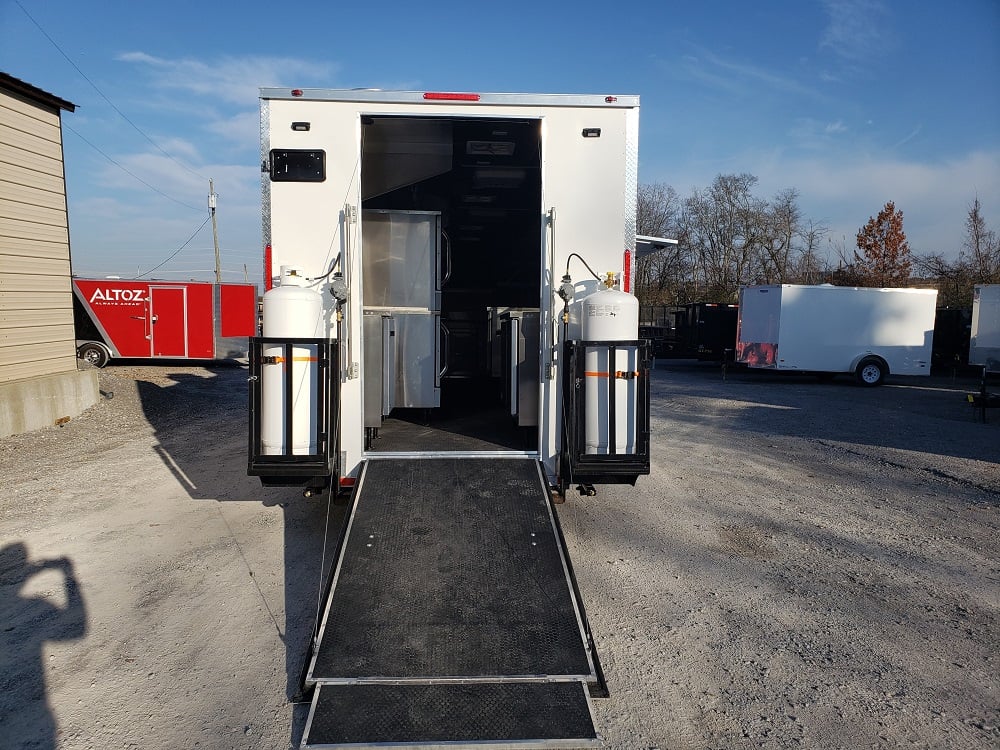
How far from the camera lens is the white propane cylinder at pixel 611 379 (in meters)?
4.12

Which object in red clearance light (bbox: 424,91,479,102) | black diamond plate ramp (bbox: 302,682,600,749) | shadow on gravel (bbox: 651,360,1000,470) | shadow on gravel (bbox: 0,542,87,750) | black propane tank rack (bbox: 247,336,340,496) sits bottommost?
shadow on gravel (bbox: 0,542,87,750)

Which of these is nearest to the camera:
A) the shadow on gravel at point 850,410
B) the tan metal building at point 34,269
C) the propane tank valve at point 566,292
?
the propane tank valve at point 566,292

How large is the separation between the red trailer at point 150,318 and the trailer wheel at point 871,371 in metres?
15.6

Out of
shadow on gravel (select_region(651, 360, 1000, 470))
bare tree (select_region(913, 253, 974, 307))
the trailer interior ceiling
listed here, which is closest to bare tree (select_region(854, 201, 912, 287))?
bare tree (select_region(913, 253, 974, 307))

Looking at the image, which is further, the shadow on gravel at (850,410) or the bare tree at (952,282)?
the bare tree at (952,282)

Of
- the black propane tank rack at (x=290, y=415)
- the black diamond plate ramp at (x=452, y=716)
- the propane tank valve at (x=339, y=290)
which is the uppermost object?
the propane tank valve at (x=339, y=290)

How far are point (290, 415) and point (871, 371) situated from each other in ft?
54.7

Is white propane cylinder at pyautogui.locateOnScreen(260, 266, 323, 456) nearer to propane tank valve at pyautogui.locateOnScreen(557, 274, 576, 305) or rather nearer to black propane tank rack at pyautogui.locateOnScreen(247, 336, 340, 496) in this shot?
black propane tank rack at pyautogui.locateOnScreen(247, 336, 340, 496)

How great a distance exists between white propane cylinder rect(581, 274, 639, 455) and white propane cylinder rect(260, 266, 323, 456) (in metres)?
1.72

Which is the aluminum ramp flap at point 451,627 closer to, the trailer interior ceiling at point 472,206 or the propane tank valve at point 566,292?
the trailer interior ceiling at point 472,206

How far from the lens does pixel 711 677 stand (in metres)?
3.14

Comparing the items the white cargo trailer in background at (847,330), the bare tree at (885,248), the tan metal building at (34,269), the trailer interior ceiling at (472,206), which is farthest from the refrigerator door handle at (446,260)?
the bare tree at (885,248)

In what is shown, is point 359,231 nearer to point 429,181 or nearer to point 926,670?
point 429,181

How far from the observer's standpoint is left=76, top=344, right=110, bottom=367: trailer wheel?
16641 mm
